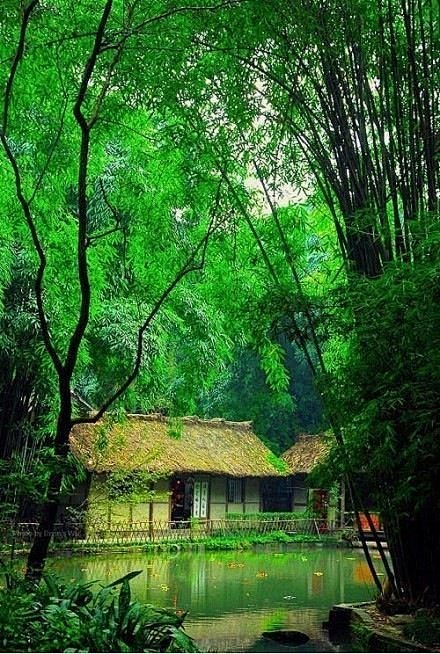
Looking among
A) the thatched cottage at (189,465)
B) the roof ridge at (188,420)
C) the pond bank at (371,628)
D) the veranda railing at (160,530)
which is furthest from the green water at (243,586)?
the roof ridge at (188,420)

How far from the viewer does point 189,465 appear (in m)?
16.5

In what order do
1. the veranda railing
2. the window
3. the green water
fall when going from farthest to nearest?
the window → the veranda railing → the green water

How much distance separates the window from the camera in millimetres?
18333

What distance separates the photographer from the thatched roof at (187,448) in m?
14.7

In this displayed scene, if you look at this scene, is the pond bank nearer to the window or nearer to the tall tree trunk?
the tall tree trunk

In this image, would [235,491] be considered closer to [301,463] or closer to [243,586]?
[301,463]

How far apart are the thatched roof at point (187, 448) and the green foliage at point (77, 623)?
1017 cm

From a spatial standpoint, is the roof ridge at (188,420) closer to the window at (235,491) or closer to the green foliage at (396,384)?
the window at (235,491)

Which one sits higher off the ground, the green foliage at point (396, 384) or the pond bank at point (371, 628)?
the green foliage at point (396, 384)

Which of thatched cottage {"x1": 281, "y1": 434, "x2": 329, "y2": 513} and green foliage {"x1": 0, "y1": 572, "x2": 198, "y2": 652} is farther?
thatched cottage {"x1": 281, "y1": 434, "x2": 329, "y2": 513}

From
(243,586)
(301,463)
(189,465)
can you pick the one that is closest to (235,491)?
(301,463)

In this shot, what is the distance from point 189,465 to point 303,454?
4.15 metres

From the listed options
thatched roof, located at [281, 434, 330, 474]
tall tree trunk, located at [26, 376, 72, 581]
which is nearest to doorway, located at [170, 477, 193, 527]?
thatched roof, located at [281, 434, 330, 474]

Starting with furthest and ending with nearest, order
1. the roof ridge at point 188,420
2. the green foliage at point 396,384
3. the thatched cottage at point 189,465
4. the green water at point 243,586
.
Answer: the roof ridge at point 188,420 → the thatched cottage at point 189,465 → the green water at point 243,586 → the green foliage at point 396,384
